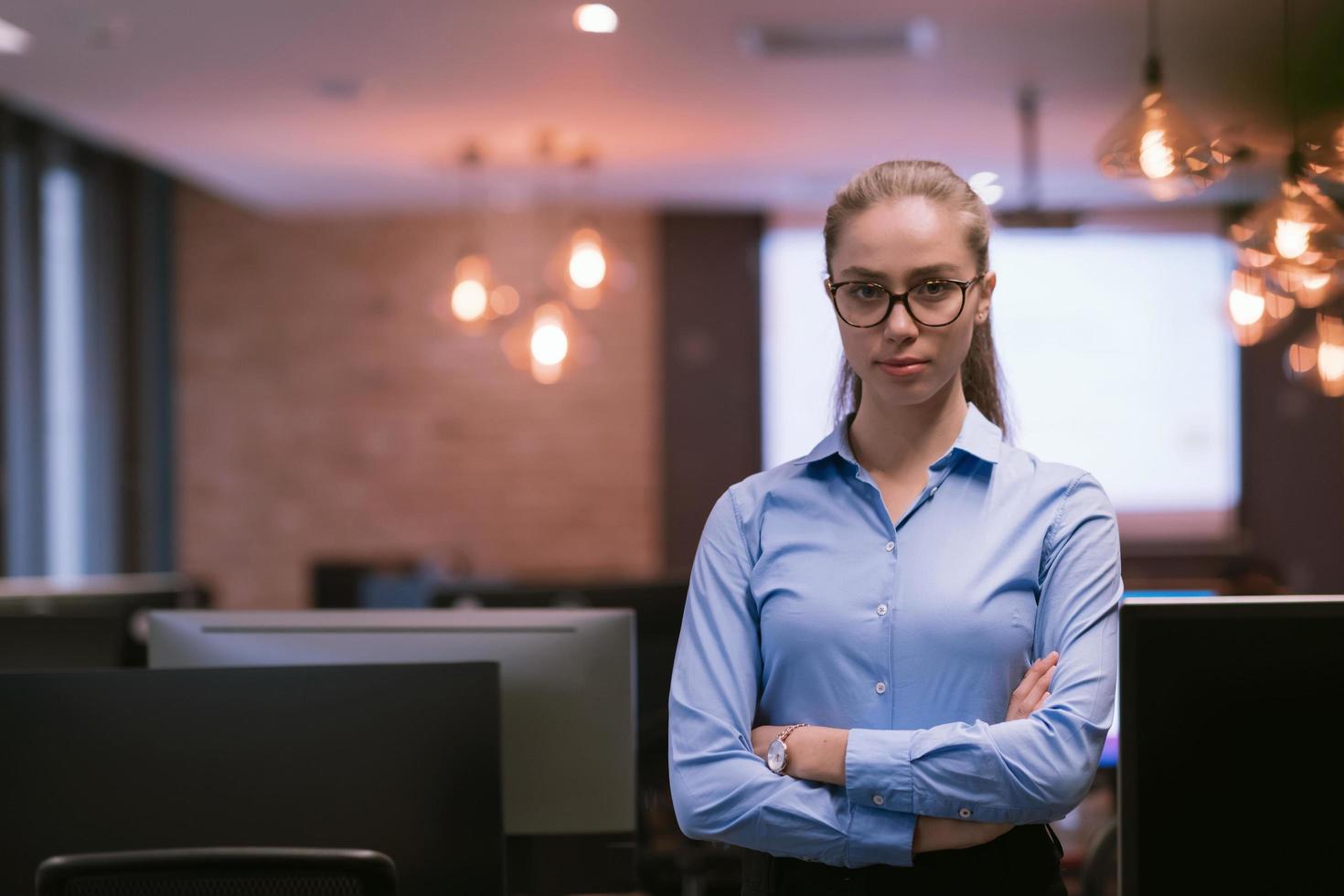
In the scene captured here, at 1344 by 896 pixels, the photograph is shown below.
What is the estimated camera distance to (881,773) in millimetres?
1308

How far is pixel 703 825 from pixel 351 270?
19.2 ft

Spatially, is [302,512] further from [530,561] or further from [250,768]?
[250,768]

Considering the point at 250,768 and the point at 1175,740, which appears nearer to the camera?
the point at 1175,740

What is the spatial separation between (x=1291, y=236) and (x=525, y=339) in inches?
121

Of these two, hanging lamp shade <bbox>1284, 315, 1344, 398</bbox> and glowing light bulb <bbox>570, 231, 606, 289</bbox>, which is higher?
glowing light bulb <bbox>570, 231, 606, 289</bbox>

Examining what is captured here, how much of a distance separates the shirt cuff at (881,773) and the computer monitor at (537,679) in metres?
0.45

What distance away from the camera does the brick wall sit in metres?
6.80

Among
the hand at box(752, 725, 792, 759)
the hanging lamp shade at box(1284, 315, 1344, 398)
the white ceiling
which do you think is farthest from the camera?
the hanging lamp shade at box(1284, 315, 1344, 398)

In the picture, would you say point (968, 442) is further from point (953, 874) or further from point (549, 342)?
point (549, 342)

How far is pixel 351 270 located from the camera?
6.83m

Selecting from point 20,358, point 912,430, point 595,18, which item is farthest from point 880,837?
point 20,358

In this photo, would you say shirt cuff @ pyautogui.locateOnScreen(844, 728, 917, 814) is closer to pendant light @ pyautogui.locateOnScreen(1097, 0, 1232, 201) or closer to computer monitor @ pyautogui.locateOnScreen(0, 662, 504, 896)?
computer monitor @ pyautogui.locateOnScreen(0, 662, 504, 896)

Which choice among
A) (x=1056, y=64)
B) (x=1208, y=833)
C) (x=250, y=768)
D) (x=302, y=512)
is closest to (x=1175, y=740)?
(x=1208, y=833)

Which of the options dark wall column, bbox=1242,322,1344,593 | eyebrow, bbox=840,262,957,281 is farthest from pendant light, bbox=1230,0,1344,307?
dark wall column, bbox=1242,322,1344,593
